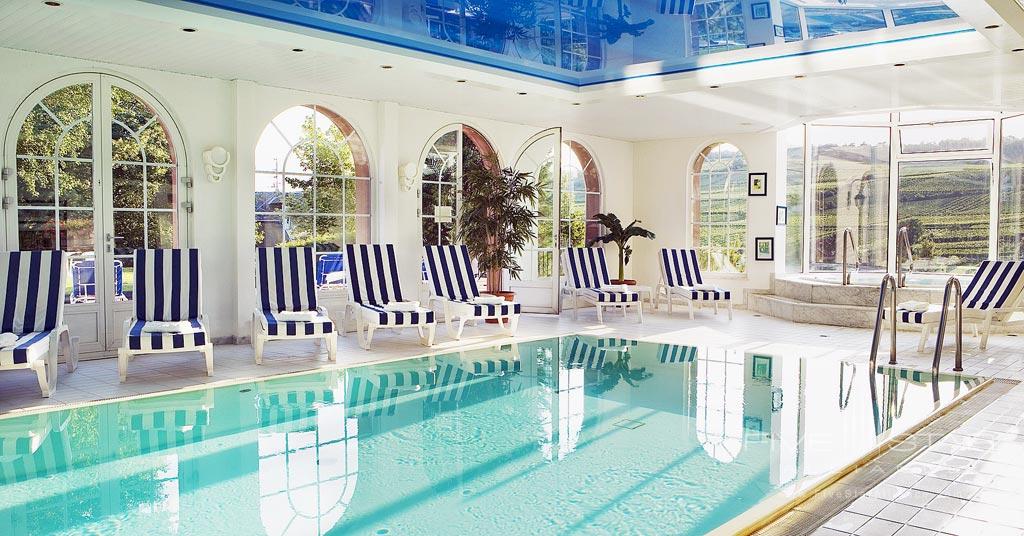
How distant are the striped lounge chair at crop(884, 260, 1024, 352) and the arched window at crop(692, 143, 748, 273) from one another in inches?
172

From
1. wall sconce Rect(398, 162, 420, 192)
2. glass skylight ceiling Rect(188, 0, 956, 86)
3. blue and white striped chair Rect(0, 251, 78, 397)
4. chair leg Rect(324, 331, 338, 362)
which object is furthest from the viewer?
wall sconce Rect(398, 162, 420, 192)

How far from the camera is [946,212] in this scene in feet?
41.5

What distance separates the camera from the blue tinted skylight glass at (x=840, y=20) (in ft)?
23.2

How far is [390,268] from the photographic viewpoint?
902 centimetres

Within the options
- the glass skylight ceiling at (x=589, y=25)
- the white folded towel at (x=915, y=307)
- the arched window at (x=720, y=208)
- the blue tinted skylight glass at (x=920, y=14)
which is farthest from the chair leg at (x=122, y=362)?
the arched window at (x=720, y=208)

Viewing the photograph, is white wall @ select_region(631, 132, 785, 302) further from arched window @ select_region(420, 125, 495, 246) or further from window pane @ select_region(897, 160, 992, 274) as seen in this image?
arched window @ select_region(420, 125, 495, 246)

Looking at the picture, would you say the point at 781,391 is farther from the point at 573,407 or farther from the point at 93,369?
the point at 93,369

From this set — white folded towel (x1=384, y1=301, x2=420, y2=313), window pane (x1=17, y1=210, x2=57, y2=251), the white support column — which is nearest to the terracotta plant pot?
white folded towel (x1=384, y1=301, x2=420, y2=313)

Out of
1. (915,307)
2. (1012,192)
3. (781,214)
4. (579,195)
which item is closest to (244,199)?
(579,195)

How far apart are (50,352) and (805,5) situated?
730 centimetres

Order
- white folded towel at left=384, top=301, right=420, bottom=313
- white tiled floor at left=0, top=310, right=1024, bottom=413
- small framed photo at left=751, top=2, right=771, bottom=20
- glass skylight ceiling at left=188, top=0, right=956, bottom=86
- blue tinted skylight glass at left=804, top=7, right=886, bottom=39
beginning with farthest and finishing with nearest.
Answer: white folded towel at left=384, top=301, right=420, bottom=313, small framed photo at left=751, top=2, right=771, bottom=20, blue tinted skylight glass at left=804, top=7, right=886, bottom=39, glass skylight ceiling at left=188, top=0, right=956, bottom=86, white tiled floor at left=0, top=310, right=1024, bottom=413

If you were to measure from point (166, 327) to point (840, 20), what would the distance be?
6.72 metres

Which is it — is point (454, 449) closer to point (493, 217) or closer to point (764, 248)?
point (493, 217)

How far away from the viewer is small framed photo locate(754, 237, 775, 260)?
40.8 ft
